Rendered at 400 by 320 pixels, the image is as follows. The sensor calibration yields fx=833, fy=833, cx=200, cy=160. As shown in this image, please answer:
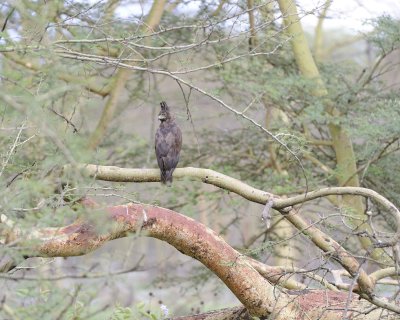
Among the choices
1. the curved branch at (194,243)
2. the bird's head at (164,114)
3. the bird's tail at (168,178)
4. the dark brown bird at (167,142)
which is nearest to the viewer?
the curved branch at (194,243)

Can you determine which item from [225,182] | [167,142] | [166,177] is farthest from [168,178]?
[167,142]

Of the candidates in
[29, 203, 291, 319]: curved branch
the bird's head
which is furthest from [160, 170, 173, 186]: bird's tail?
the bird's head

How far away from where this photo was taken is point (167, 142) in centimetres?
748

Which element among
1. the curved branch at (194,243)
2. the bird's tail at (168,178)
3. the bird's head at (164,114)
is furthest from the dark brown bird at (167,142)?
the curved branch at (194,243)

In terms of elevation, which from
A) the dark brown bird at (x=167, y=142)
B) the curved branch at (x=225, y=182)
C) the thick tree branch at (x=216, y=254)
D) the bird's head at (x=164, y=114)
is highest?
the bird's head at (x=164, y=114)

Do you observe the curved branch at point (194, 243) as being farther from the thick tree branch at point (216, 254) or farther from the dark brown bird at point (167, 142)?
the dark brown bird at point (167, 142)

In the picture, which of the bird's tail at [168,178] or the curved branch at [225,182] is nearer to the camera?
the curved branch at [225,182]

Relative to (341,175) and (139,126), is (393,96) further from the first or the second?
(139,126)

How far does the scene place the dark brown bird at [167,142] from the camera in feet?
22.4

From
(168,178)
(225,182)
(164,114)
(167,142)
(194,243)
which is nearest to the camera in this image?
(194,243)

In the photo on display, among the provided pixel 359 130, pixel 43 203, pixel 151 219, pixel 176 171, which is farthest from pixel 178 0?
pixel 43 203

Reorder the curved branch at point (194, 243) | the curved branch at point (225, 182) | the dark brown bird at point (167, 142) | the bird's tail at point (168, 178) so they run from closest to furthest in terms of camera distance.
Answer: the curved branch at point (194, 243) < the curved branch at point (225, 182) < the bird's tail at point (168, 178) < the dark brown bird at point (167, 142)

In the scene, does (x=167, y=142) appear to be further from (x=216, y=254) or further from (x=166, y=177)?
(x=216, y=254)

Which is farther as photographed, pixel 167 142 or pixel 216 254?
pixel 167 142
